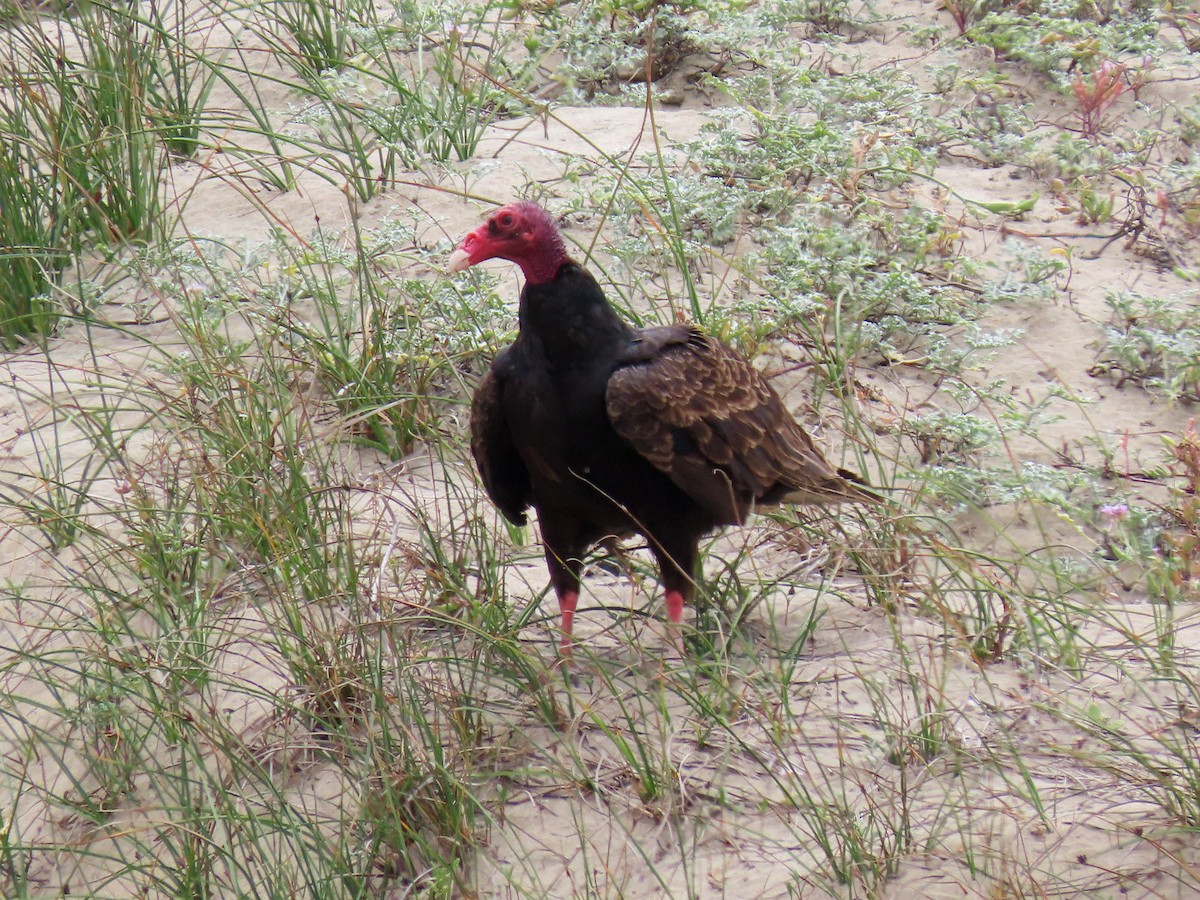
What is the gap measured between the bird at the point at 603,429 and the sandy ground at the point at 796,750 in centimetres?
19

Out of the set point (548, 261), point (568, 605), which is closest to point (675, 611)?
point (568, 605)

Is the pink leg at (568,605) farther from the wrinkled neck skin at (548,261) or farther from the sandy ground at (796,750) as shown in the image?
the wrinkled neck skin at (548,261)

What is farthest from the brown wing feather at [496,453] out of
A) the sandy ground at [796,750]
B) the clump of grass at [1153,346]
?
the clump of grass at [1153,346]

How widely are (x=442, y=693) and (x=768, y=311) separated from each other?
6.89 feet

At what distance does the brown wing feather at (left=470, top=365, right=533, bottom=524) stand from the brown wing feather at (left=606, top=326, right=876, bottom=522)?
32cm

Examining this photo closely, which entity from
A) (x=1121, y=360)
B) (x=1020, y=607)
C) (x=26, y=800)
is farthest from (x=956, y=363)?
(x=26, y=800)

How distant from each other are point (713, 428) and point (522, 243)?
644 millimetres

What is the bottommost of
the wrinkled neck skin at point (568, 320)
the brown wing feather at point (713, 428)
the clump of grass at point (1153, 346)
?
the clump of grass at point (1153, 346)

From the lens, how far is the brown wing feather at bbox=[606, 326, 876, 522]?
3.17 metres

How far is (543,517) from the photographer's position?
339 centimetres

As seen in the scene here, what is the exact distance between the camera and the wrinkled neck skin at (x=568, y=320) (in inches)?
125

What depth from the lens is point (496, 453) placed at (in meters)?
3.37

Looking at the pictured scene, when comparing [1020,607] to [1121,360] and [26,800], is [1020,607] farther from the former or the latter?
[26,800]

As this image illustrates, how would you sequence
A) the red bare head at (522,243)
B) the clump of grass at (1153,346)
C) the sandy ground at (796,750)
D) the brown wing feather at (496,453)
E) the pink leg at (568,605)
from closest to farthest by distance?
the sandy ground at (796,750) → the red bare head at (522,243) → the brown wing feather at (496,453) → the pink leg at (568,605) → the clump of grass at (1153,346)
